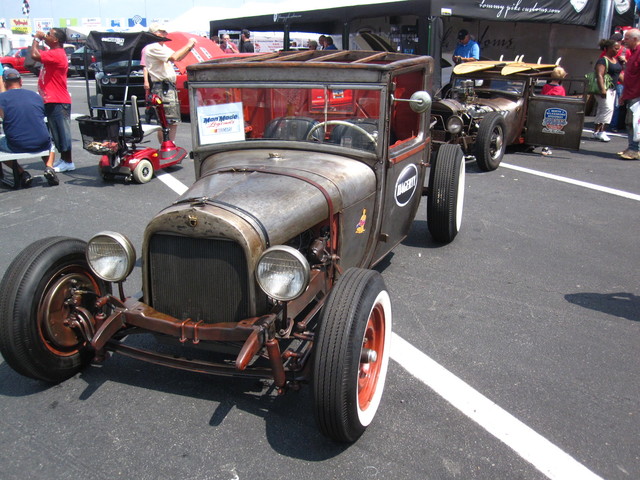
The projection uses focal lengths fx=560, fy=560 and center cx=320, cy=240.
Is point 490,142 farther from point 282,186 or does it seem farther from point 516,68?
point 282,186

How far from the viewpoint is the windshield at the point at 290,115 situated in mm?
3580

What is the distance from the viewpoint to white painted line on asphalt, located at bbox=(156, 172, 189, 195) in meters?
6.94

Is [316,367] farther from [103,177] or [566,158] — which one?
[566,158]

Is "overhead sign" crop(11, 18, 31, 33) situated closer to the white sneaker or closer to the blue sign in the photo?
the blue sign

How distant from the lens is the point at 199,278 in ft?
8.87

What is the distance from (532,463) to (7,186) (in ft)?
22.8

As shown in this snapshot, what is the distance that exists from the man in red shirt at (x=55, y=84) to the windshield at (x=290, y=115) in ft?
14.6

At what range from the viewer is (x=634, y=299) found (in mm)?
4121

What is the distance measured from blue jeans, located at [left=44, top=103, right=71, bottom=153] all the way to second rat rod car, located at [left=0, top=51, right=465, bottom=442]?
458cm

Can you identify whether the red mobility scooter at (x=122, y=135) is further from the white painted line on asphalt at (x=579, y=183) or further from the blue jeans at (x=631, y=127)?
the blue jeans at (x=631, y=127)

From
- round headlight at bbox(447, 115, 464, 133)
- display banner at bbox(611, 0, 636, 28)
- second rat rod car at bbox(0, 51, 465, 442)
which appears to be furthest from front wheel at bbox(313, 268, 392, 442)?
display banner at bbox(611, 0, 636, 28)

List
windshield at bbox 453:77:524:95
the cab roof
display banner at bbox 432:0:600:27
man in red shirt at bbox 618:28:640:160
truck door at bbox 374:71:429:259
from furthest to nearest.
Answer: display banner at bbox 432:0:600:27 < windshield at bbox 453:77:524:95 < man in red shirt at bbox 618:28:640:160 < truck door at bbox 374:71:429:259 < the cab roof

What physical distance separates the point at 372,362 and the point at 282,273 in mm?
644

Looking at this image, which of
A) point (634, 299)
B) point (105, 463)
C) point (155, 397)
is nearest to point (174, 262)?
point (155, 397)
